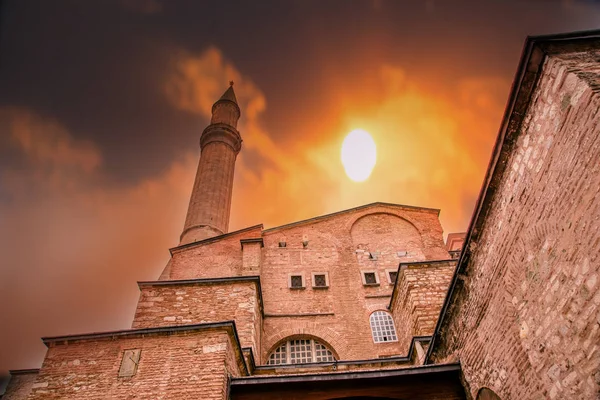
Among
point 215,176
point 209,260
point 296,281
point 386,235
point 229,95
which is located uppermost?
point 229,95

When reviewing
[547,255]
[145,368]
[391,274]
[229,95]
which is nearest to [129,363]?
[145,368]

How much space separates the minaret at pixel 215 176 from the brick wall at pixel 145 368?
11029 millimetres

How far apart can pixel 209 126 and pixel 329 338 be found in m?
15.4

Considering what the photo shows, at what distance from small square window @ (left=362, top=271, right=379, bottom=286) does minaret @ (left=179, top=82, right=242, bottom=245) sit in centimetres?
763

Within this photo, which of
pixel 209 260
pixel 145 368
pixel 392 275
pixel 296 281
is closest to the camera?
pixel 145 368

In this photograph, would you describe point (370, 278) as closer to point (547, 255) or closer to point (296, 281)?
point (296, 281)

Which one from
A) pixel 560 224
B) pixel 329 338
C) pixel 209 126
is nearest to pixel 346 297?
pixel 329 338

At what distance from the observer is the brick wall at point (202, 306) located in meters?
11.0

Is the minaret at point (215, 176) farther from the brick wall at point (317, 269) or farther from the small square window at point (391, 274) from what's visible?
the small square window at point (391, 274)

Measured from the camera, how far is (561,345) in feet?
14.1

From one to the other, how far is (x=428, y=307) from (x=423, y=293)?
1.24 ft

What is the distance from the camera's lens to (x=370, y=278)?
14656 millimetres

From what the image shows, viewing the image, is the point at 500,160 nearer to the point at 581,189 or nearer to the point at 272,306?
the point at 581,189

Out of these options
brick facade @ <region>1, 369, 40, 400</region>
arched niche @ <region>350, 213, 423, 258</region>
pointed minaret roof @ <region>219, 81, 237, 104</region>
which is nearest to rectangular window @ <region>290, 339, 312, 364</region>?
arched niche @ <region>350, 213, 423, 258</region>
